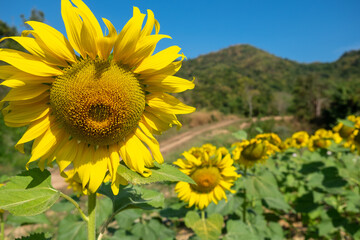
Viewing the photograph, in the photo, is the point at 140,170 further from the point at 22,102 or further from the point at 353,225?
the point at 353,225

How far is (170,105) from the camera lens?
992mm

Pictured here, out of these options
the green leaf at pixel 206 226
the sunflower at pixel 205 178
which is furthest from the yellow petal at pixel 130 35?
the green leaf at pixel 206 226

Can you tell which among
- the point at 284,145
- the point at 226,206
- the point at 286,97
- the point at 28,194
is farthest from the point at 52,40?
the point at 286,97

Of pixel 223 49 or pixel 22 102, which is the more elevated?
pixel 223 49

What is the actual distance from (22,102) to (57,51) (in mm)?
228

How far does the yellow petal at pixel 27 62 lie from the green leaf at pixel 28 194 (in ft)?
1.33

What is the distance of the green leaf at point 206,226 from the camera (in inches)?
81.3

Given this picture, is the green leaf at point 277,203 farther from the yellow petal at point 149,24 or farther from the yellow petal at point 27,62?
the yellow petal at point 27,62

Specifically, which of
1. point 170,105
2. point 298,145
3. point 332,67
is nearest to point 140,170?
point 170,105

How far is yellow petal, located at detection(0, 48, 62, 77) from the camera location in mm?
792

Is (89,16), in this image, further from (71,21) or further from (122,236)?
(122,236)

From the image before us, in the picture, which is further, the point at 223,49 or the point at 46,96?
the point at 223,49

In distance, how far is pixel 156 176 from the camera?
0.86 m

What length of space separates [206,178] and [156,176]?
4.82 ft
